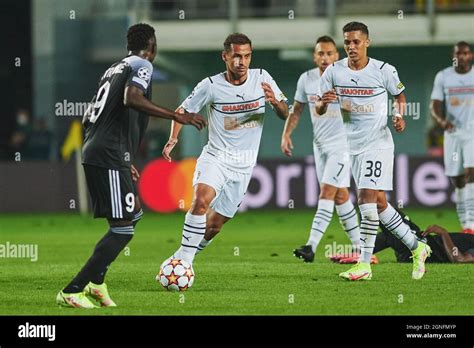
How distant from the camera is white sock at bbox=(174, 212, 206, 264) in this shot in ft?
35.2

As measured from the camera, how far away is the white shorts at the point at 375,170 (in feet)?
36.8

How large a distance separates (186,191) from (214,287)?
39.1ft

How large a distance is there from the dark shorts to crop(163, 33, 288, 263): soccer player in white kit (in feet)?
5.68

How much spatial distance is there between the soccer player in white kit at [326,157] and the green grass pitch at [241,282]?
14.8 inches

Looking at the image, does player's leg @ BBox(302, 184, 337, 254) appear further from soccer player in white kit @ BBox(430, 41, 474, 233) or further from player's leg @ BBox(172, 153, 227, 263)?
soccer player in white kit @ BBox(430, 41, 474, 233)

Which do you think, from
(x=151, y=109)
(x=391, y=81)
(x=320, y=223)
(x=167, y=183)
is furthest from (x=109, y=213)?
(x=167, y=183)

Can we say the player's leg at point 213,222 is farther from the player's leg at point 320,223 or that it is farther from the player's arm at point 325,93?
the player's leg at point 320,223

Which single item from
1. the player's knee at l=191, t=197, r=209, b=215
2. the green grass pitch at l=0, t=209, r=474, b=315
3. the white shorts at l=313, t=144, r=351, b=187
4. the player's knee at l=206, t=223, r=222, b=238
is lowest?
the green grass pitch at l=0, t=209, r=474, b=315

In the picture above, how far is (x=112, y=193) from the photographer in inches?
363

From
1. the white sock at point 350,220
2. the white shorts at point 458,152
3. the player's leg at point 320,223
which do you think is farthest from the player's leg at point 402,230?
the white shorts at point 458,152

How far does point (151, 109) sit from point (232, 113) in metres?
2.38

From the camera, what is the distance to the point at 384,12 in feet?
90.2

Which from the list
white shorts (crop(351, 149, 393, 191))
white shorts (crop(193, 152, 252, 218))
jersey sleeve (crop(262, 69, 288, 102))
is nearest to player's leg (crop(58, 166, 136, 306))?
white shorts (crop(193, 152, 252, 218))
